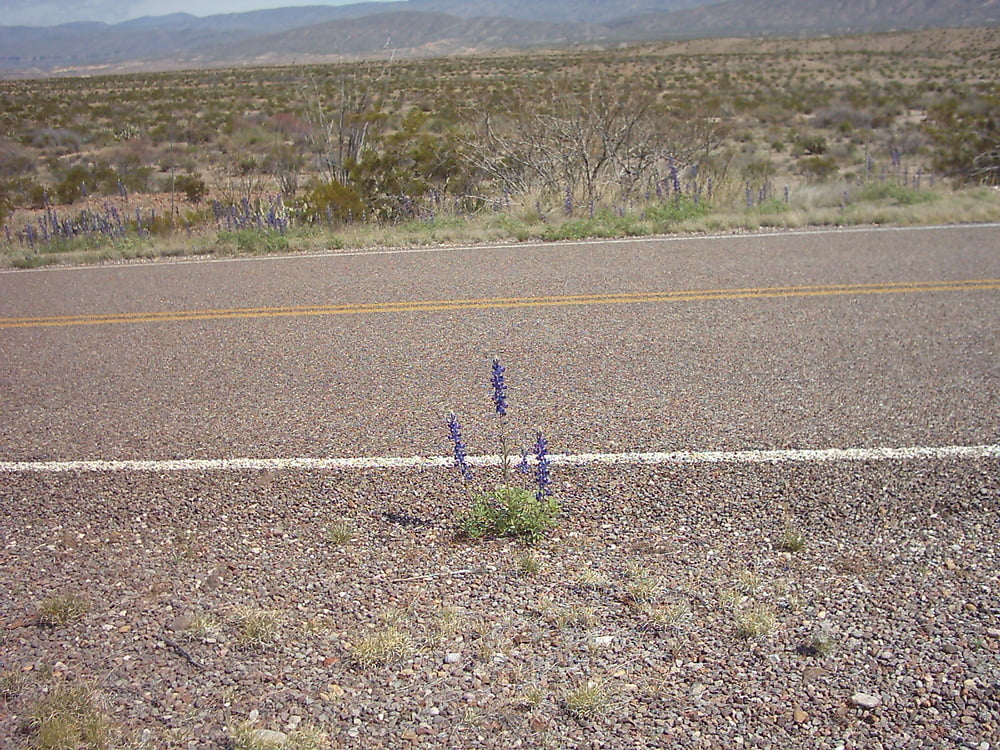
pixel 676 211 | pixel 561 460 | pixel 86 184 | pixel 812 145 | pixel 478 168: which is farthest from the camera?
pixel 812 145

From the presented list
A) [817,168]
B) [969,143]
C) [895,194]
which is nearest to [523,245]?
[895,194]

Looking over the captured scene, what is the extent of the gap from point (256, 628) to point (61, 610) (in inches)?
30.3

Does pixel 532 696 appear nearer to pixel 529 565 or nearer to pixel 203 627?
pixel 529 565

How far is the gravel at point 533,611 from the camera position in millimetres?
2725

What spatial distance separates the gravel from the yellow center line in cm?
345

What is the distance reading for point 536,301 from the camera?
7848 millimetres

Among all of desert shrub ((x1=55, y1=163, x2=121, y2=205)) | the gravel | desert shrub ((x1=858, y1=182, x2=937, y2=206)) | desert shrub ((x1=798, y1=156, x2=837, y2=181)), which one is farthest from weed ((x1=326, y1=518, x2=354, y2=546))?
desert shrub ((x1=798, y1=156, x2=837, y2=181))

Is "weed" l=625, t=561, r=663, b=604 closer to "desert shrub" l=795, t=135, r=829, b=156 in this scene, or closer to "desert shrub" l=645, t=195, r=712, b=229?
"desert shrub" l=645, t=195, r=712, b=229

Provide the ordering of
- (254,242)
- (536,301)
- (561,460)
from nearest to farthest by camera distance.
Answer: (561,460) < (536,301) < (254,242)

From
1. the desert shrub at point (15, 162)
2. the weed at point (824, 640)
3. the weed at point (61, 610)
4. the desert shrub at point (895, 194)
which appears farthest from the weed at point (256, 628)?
the desert shrub at point (15, 162)

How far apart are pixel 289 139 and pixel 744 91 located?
24.9m

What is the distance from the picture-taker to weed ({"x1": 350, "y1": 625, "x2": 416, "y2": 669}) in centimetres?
302

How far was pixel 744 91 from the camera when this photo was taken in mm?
45750

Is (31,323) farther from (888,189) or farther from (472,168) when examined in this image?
(888,189)
